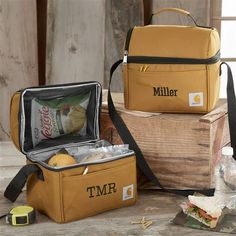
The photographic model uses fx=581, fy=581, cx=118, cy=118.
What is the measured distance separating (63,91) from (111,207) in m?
0.37

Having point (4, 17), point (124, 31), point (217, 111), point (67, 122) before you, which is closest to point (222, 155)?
point (217, 111)

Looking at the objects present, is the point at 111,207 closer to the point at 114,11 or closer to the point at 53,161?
the point at 53,161

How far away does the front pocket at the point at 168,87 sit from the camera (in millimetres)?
1632

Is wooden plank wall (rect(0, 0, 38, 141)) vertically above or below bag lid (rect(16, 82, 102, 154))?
above

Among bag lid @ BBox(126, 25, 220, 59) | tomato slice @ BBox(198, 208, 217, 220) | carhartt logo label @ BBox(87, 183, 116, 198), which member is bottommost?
tomato slice @ BBox(198, 208, 217, 220)

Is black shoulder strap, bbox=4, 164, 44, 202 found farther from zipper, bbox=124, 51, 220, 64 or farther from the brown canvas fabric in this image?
zipper, bbox=124, 51, 220, 64

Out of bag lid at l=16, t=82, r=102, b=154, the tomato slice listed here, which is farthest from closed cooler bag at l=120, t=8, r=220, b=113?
the tomato slice

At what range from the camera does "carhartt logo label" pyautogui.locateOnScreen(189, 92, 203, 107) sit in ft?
5.39

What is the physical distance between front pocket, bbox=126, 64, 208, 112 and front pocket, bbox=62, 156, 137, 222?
0.22 meters

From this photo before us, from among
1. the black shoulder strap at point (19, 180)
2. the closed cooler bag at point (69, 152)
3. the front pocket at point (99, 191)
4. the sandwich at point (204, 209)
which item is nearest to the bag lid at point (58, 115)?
the closed cooler bag at point (69, 152)

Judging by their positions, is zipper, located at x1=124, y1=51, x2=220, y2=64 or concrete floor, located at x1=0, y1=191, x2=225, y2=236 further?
zipper, located at x1=124, y1=51, x2=220, y2=64

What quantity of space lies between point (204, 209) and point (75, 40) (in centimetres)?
104

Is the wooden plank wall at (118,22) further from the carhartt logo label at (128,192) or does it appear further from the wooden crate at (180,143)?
the carhartt logo label at (128,192)

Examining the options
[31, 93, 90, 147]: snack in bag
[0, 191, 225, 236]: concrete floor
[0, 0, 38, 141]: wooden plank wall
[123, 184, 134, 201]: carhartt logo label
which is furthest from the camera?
[0, 0, 38, 141]: wooden plank wall
